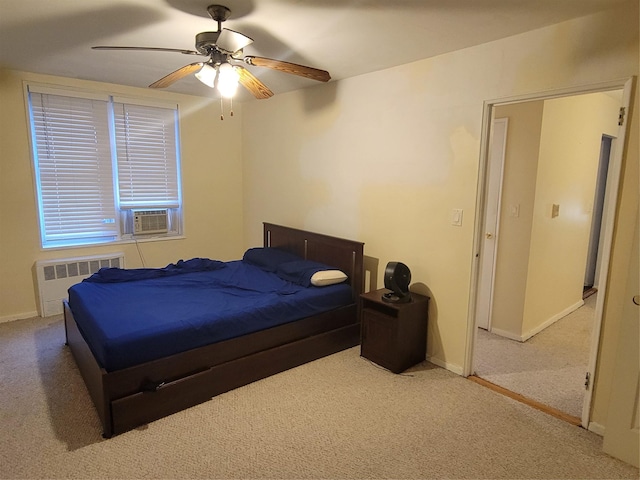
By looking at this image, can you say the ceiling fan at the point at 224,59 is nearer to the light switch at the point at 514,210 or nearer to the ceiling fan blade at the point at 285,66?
the ceiling fan blade at the point at 285,66

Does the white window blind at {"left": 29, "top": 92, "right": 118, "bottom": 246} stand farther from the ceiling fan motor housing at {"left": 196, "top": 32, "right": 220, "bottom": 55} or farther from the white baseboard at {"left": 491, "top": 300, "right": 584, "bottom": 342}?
the white baseboard at {"left": 491, "top": 300, "right": 584, "bottom": 342}

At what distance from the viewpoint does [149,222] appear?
4488 millimetres

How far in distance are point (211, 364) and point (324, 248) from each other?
1.69 meters

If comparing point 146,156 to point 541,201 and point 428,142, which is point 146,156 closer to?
point 428,142

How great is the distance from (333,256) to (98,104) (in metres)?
3.02

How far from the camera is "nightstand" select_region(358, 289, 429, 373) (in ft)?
9.51

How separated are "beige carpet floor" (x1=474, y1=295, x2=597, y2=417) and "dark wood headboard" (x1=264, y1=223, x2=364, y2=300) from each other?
128 centimetres

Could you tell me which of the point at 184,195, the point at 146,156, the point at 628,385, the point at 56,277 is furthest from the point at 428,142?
the point at 56,277

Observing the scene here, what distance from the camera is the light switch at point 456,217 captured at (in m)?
2.85

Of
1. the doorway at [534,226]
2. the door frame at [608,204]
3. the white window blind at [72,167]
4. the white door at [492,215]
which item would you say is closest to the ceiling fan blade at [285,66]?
the door frame at [608,204]

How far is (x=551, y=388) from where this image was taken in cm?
279

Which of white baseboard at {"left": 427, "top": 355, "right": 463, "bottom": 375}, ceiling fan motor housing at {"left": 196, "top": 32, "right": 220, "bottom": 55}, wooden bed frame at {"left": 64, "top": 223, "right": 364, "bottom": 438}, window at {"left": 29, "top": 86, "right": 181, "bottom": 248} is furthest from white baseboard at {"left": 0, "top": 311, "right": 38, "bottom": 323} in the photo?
white baseboard at {"left": 427, "top": 355, "right": 463, "bottom": 375}

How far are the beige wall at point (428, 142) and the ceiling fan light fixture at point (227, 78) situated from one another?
1.42m

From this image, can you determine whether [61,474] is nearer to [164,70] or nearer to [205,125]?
[164,70]
